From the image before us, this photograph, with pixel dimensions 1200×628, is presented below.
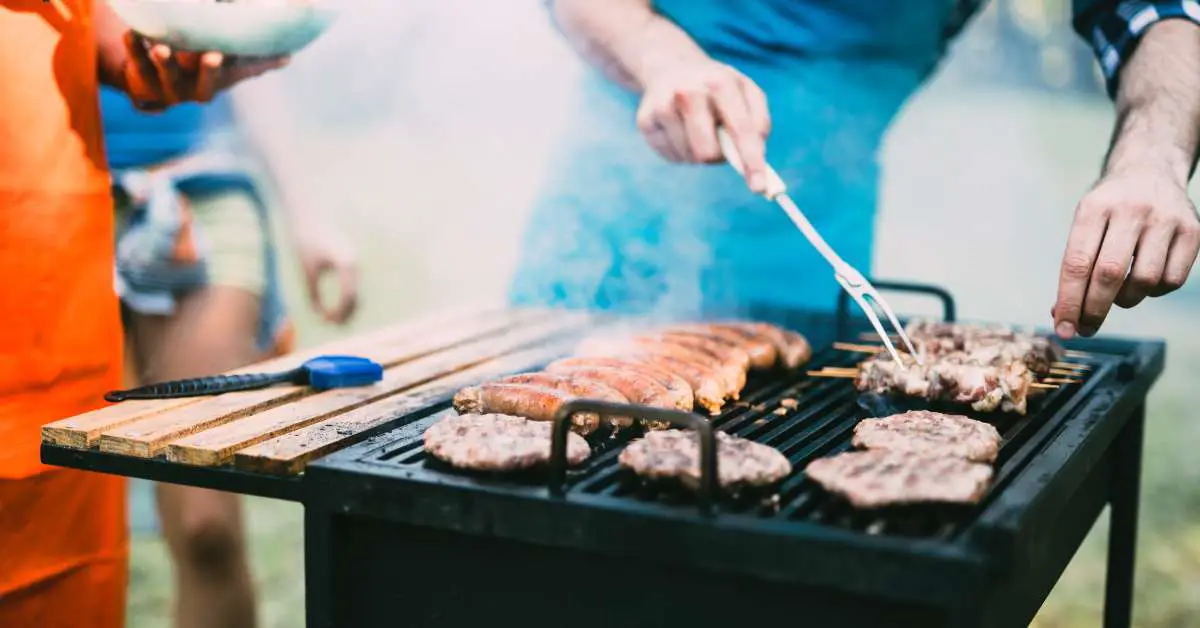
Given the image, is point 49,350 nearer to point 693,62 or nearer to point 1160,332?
point 693,62

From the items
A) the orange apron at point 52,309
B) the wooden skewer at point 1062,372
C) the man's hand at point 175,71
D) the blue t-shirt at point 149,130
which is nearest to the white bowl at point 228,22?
the man's hand at point 175,71

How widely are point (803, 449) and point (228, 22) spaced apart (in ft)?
5.85

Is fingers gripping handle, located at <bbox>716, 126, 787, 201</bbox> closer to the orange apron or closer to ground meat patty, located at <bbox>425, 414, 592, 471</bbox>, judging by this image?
ground meat patty, located at <bbox>425, 414, 592, 471</bbox>

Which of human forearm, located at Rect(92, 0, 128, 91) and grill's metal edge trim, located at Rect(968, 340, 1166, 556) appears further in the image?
human forearm, located at Rect(92, 0, 128, 91)

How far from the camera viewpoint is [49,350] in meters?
2.81

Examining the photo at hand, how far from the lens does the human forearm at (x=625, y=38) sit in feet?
10.6

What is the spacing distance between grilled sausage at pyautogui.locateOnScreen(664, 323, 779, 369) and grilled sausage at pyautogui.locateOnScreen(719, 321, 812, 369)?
20mm

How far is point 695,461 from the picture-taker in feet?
6.64

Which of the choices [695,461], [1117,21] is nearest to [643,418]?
[695,461]

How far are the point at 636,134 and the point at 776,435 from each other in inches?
80.7

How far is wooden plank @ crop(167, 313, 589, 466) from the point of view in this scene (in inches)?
90.5

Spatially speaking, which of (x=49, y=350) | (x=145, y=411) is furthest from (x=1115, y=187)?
(x=49, y=350)

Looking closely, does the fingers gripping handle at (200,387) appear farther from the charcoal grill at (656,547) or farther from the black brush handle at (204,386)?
the charcoal grill at (656,547)

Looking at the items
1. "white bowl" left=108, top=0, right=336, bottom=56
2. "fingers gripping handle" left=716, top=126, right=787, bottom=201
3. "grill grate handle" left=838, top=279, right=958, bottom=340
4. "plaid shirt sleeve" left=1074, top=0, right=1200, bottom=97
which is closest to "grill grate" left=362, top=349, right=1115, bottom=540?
"grill grate handle" left=838, top=279, right=958, bottom=340
